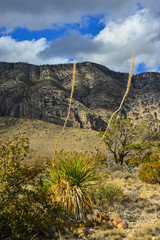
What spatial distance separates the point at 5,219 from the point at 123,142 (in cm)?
1629

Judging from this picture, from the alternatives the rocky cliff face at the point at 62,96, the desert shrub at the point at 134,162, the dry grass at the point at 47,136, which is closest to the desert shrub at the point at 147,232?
the desert shrub at the point at 134,162

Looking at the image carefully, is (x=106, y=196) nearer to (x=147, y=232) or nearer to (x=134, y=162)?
(x=147, y=232)

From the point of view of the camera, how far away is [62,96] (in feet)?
281

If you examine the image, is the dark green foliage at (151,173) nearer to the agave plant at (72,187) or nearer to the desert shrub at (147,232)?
the desert shrub at (147,232)

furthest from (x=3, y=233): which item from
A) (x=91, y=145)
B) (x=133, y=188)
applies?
(x=91, y=145)

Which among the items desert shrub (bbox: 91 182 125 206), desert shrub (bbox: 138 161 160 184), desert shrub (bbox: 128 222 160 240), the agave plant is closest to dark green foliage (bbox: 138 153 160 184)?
desert shrub (bbox: 138 161 160 184)

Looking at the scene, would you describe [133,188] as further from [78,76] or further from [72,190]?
[78,76]

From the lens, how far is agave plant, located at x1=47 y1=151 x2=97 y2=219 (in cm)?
591

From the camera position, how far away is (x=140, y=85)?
123m

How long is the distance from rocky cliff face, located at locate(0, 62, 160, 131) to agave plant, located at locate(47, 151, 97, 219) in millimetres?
64442

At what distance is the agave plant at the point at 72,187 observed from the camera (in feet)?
19.4

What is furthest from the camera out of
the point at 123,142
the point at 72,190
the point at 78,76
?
the point at 78,76

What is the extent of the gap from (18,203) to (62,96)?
269 ft

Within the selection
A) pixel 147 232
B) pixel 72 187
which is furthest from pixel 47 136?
pixel 147 232
